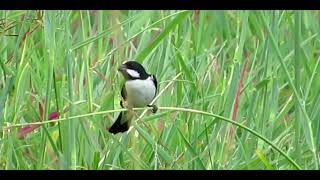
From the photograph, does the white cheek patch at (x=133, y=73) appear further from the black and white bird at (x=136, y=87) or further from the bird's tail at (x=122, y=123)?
the bird's tail at (x=122, y=123)

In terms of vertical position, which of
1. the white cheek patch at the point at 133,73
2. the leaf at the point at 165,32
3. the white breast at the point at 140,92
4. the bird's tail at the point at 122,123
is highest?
the leaf at the point at 165,32

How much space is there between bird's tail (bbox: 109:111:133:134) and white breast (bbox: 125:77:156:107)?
0.07 metres

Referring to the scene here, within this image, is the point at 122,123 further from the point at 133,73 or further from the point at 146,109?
the point at 133,73

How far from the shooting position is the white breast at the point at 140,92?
5.39 ft

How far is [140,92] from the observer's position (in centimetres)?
165

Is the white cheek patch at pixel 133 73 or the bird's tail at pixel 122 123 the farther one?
the bird's tail at pixel 122 123

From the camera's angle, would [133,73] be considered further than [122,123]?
No

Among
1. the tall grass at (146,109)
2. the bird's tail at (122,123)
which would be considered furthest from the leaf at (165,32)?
the bird's tail at (122,123)

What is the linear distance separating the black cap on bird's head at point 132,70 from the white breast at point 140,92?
1 cm

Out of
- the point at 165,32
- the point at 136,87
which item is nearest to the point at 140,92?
the point at 136,87

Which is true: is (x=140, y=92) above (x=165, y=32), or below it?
below

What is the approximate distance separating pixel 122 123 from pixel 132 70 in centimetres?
18
